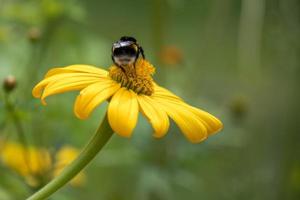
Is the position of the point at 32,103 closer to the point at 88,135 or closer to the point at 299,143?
the point at 88,135

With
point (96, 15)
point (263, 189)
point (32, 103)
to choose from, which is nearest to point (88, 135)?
point (32, 103)

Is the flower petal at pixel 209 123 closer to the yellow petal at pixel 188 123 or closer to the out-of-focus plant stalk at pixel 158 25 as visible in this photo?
the yellow petal at pixel 188 123

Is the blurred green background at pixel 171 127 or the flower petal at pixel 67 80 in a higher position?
the flower petal at pixel 67 80

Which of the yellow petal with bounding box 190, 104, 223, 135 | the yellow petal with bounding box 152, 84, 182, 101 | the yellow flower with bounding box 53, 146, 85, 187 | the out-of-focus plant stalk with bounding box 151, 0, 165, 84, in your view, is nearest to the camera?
the yellow petal with bounding box 190, 104, 223, 135

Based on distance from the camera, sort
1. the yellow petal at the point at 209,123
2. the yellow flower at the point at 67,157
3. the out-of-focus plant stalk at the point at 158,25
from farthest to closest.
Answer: the out-of-focus plant stalk at the point at 158,25 < the yellow flower at the point at 67,157 < the yellow petal at the point at 209,123

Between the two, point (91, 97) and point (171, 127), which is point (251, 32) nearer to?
point (171, 127)

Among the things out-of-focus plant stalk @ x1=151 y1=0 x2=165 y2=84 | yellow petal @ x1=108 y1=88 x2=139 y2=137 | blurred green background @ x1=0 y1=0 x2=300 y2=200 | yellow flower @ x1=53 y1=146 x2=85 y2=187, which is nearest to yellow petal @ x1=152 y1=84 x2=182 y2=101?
yellow petal @ x1=108 y1=88 x2=139 y2=137

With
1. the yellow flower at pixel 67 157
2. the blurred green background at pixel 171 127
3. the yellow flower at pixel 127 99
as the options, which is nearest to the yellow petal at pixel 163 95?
the yellow flower at pixel 127 99

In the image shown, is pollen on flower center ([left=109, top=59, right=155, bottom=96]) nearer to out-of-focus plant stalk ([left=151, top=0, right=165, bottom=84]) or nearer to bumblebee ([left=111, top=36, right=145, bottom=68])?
bumblebee ([left=111, top=36, right=145, bottom=68])
